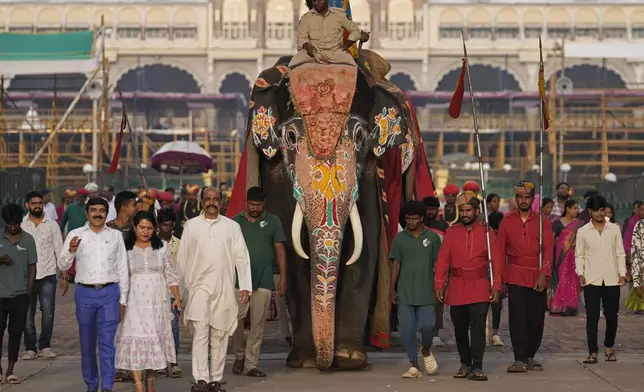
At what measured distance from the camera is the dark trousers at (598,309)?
1241 centimetres

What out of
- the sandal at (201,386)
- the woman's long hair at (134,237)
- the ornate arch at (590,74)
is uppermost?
the ornate arch at (590,74)

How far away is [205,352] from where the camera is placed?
1045 cm

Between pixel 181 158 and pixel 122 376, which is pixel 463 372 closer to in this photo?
pixel 122 376

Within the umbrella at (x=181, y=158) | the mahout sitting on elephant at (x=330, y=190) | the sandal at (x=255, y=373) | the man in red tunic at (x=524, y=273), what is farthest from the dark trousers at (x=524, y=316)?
the umbrella at (x=181, y=158)

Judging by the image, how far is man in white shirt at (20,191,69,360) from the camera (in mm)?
12984

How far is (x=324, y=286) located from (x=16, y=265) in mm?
2527

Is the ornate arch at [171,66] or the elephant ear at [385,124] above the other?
the ornate arch at [171,66]

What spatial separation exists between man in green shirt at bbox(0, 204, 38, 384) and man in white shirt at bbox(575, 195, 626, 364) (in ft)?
15.5

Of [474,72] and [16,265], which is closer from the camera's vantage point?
[16,265]

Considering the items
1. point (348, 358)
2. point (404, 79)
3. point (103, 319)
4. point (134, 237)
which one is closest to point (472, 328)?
point (348, 358)

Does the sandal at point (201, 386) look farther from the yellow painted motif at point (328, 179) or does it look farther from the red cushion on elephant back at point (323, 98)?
the red cushion on elephant back at point (323, 98)

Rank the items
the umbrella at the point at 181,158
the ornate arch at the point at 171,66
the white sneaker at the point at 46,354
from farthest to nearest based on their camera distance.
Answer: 1. the ornate arch at the point at 171,66
2. the umbrella at the point at 181,158
3. the white sneaker at the point at 46,354

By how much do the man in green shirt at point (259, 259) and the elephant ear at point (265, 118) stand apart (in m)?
0.72

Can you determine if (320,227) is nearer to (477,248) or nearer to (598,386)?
(477,248)
